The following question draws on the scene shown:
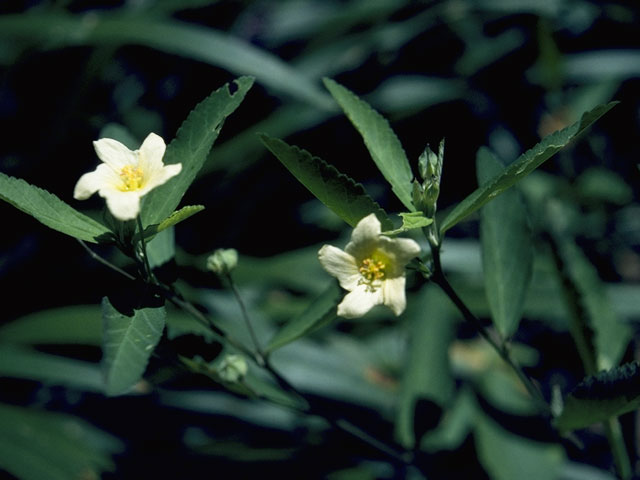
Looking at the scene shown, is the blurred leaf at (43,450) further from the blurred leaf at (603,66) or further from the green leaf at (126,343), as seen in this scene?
the blurred leaf at (603,66)

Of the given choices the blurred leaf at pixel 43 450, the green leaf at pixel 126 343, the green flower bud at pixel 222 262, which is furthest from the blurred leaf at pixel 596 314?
→ the blurred leaf at pixel 43 450

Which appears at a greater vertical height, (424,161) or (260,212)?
(424,161)

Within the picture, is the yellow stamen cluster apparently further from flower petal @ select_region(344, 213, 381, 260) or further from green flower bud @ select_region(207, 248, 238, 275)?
green flower bud @ select_region(207, 248, 238, 275)

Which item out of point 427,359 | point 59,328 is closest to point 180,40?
point 59,328

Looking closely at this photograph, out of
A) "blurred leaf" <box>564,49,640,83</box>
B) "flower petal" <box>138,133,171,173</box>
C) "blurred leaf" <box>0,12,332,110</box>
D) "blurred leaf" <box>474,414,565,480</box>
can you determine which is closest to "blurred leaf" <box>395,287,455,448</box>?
"blurred leaf" <box>474,414,565,480</box>

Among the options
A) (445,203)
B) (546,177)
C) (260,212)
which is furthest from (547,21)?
(260,212)

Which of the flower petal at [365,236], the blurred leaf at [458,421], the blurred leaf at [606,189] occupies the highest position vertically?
the flower petal at [365,236]

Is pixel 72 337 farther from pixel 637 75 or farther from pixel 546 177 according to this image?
pixel 637 75
